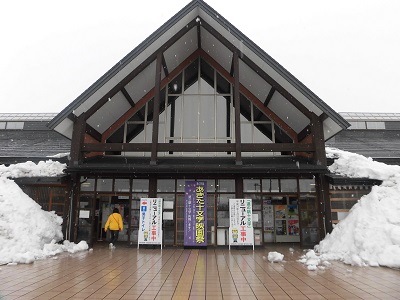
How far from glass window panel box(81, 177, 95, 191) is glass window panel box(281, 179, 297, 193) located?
7.38m

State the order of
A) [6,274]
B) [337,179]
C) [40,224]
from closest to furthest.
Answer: [6,274]
[40,224]
[337,179]

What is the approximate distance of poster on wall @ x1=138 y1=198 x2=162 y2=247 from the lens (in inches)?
405

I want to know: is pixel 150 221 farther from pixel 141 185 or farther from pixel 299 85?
pixel 299 85

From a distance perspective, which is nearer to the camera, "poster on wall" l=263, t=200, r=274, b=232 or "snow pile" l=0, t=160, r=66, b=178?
Answer: "snow pile" l=0, t=160, r=66, b=178

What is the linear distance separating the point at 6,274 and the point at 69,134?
6.27 meters

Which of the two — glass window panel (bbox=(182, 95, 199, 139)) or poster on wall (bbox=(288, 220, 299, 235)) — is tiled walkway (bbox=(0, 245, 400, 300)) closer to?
glass window panel (bbox=(182, 95, 199, 139))

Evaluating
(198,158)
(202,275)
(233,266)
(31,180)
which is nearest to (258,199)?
(198,158)

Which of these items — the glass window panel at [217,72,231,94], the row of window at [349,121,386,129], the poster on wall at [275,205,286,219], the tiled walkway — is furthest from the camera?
the row of window at [349,121,386,129]

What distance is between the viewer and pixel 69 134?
1146cm

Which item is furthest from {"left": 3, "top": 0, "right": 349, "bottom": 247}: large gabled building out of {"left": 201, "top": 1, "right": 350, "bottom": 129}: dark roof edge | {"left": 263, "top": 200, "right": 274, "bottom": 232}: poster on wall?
{"left": 263, "top": 200, "right": 274, "bottom": 232}: poster on wall

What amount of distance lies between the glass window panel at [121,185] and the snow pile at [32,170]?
2.04m

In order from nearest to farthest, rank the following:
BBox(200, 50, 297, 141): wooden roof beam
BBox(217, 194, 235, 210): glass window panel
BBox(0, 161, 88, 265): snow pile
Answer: BBox(0, 161, 88, 265): snow pile
BBox(217, 194, 235, 210): glass window panel
BBox(200, 50, 297, 141): wooden roof beam

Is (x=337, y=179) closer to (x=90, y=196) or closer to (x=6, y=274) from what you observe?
(x=90, y=196)

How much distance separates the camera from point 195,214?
10.5 meters
